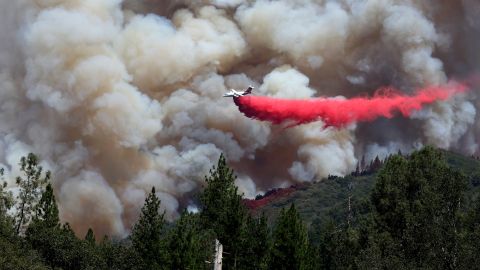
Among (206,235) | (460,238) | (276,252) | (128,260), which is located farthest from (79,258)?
(460,238)

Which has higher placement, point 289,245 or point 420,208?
point 420,208

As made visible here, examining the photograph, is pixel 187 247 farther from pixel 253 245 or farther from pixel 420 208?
pixel 420 208

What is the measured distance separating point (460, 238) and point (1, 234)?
61.9 m

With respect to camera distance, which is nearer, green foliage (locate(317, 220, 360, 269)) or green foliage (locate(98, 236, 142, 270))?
green foliage (locate(98, 236, 142, 270))

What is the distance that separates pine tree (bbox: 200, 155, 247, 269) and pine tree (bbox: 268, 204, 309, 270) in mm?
6569

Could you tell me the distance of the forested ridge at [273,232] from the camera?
66312 millimetres

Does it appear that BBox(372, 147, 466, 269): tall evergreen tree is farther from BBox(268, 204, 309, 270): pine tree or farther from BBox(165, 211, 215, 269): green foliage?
BBox(165, 211, 215, 269): green foliage

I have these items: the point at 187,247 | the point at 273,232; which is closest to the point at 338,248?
the point at 273,232

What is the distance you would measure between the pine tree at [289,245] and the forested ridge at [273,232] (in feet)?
0.40

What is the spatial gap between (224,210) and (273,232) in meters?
7.44

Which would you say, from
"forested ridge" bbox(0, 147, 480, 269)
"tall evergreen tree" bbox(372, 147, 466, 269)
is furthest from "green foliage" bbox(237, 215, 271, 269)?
"tall evergreen tree" bbox(372, 147, 466, 269)

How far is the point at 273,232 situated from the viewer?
79.9 metres

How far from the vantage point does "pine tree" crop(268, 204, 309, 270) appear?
70.6 metres

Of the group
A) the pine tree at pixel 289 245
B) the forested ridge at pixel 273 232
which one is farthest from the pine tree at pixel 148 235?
the pine tree at pixel 289 245
